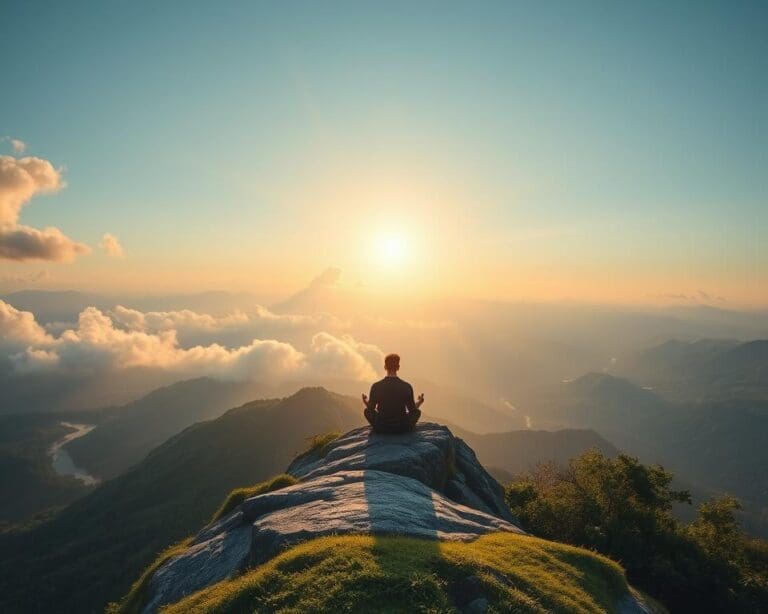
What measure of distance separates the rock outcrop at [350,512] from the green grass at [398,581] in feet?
5.03

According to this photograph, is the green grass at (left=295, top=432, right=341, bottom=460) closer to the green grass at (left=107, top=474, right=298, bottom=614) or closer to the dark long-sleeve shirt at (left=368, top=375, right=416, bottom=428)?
the green grass at (left=107, top=474, right=298, bottom=614)

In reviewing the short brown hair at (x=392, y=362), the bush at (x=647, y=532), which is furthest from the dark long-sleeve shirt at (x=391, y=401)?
the bush at (x=647, y=532)

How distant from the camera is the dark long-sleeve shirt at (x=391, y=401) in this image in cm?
2594

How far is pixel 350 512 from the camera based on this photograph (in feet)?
52.5

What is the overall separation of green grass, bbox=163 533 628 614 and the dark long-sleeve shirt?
463 inches

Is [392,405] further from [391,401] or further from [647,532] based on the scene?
[647,532]

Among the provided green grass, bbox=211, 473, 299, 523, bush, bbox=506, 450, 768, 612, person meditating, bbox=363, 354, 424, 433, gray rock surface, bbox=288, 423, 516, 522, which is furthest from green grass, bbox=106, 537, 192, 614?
bush, bbox=506, 450, 768, 612

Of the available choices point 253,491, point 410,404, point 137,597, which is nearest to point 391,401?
point 410,404

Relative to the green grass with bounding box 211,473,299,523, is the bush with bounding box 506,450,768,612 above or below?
below

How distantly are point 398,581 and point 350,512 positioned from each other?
579 cm

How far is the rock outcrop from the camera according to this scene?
15.0m

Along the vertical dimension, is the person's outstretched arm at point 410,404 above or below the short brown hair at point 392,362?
below

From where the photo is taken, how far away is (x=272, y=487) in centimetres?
2597

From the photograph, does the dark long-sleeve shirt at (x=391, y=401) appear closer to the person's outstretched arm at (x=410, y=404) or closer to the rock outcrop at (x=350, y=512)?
the person's outstretched arm at (x=410, y=404)
